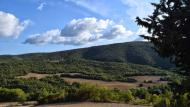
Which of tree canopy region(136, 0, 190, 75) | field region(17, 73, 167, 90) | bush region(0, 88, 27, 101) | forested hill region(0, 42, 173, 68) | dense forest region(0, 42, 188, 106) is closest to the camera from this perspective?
tree canopy region(136, 0, 190, 75)

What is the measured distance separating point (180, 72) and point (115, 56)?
101m

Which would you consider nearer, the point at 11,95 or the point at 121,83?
the point at 11,95

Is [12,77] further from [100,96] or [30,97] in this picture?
[100,96]

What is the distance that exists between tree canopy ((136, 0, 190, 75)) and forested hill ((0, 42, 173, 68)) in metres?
92.3

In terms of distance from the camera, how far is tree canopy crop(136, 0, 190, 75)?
23.4 metres

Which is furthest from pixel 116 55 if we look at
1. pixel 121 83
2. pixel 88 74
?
pixel 121 83

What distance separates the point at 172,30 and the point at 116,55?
105 m

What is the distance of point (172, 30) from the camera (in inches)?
923

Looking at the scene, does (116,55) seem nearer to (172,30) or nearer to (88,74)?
(88,74)

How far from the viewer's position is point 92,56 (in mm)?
130875

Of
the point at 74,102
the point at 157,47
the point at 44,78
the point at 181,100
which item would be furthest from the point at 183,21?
the point at 44,78

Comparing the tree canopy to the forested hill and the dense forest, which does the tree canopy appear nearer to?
the dense forest

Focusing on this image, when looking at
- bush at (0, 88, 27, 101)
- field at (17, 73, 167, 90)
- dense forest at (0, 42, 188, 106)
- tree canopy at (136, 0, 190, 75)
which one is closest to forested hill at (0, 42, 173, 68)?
dense forest at (0, 42, 188, 106)

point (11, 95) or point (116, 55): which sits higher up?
point (116, 55)
